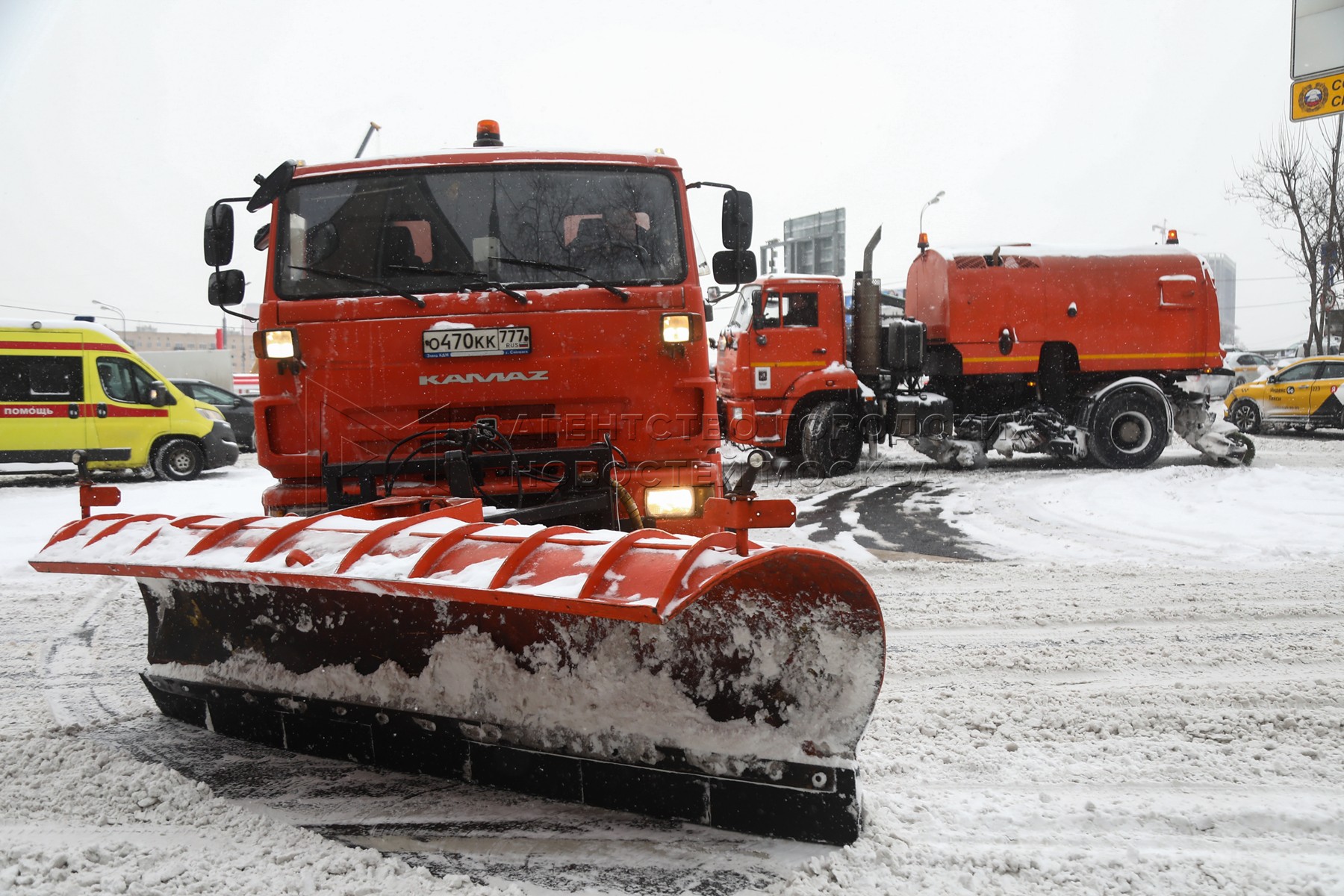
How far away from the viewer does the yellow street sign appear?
13.3m

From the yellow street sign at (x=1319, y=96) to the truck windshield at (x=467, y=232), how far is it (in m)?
14.2

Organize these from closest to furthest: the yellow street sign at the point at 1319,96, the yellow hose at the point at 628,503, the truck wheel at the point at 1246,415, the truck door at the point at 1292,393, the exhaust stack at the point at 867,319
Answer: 1. the yellow hose at the point at 628,503
2. the exhaust stack at the point at 867,319
3. the yellow street sign at the point at 1319,96
4. the truck door at the point at 1292,393
5. the truck wheel at the point at 1246,415

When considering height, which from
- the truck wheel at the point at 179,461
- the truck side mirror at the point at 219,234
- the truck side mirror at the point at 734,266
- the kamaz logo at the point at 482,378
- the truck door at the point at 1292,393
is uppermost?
the truck side mirror at the point at 219,234

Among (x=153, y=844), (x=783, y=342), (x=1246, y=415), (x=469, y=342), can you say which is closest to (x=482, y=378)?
(x=469, y=342)

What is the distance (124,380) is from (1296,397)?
20240 millimetres

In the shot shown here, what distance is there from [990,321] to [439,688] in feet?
37.6

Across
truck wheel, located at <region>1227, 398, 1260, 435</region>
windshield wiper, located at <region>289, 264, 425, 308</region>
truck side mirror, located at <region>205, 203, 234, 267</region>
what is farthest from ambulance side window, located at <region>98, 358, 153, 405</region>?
truck wheel, located at <region>1227, 398, 1260, 435</region>

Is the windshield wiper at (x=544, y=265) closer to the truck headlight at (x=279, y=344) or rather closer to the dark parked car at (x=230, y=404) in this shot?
the truck headlight at (x=279, y=344)

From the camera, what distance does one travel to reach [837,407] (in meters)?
12.3

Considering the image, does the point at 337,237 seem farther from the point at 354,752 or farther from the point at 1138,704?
the point at 1138,704

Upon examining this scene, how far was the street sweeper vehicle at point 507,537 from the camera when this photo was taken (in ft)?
7.20

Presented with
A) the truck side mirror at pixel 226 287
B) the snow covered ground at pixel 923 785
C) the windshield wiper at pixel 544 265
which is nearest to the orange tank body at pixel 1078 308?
the snow covered ground at pixel 923 785

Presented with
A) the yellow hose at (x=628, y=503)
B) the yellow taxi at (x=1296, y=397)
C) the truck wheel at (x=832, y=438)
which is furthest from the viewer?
the yellow taxi at (x=1296, y=397)

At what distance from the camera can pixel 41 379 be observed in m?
12.0
